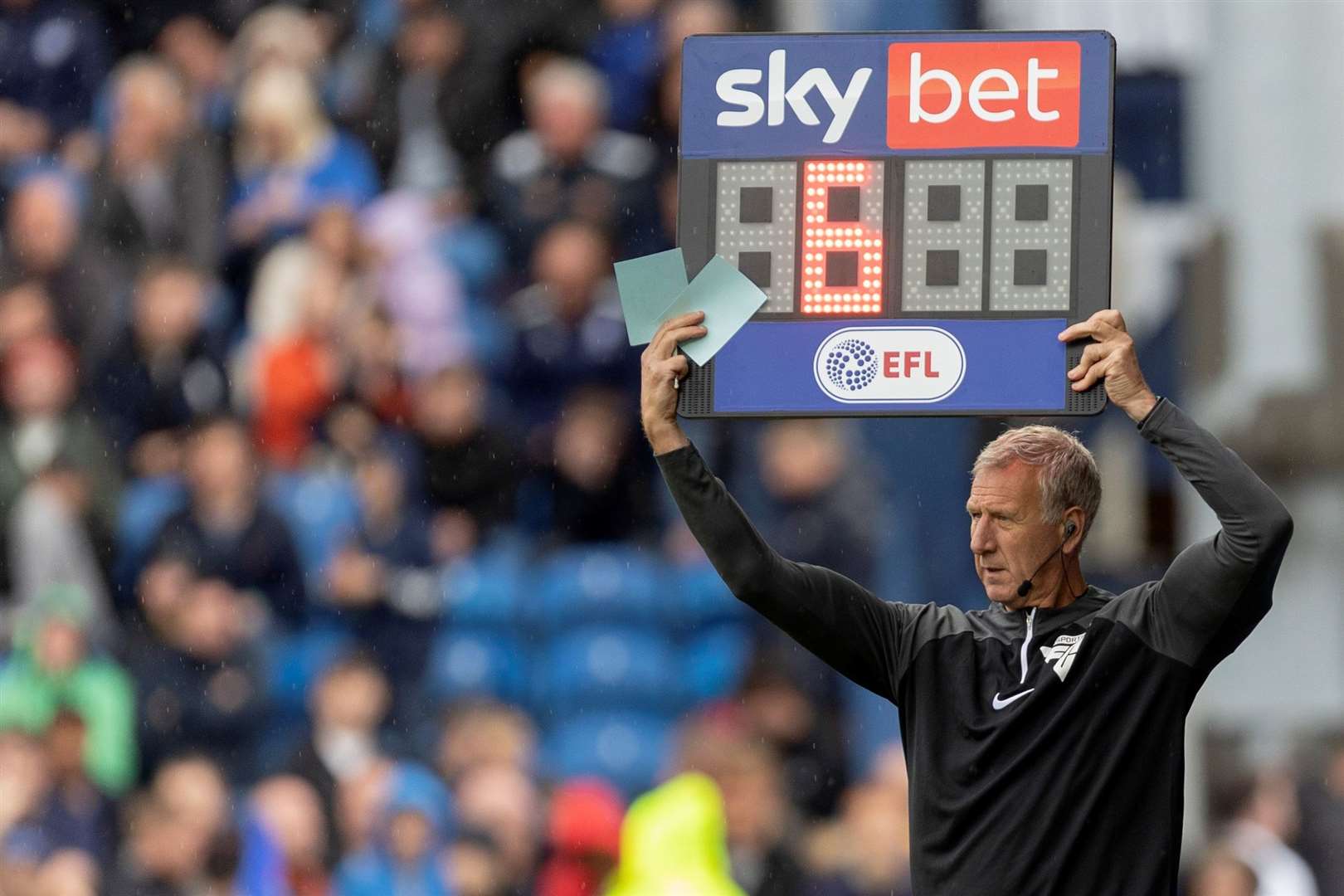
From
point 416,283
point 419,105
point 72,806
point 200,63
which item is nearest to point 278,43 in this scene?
point 200,63

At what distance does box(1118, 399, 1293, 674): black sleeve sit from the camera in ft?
9.57

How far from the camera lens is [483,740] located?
7.15 m

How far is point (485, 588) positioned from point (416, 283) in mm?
1220

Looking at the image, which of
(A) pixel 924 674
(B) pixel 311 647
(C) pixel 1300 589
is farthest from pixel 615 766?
(A) pixel 924 674

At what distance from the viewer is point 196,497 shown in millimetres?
7637

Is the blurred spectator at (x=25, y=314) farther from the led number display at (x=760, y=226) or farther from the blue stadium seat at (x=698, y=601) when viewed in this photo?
the led number display at (x=760, y=226)

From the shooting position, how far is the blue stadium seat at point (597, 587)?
7133 mm

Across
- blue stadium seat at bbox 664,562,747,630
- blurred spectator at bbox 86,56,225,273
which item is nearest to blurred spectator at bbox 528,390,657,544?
blue stadium seat at bbox 664,562,747,630

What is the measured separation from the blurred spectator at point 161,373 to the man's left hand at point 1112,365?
518 cm

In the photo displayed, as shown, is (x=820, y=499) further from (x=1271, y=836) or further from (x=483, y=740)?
(x=1271, y=836)

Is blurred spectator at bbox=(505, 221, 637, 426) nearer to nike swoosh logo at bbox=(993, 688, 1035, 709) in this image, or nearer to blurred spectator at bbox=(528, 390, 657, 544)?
blurred spectator at bbox=(528, 390, 657, 544)

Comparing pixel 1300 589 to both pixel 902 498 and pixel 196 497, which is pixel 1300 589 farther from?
pixel 196 497

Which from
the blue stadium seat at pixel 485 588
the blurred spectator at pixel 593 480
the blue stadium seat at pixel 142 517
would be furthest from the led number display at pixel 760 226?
the blue stadium seat at pixel 142 517

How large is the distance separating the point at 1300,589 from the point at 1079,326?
414 cm
